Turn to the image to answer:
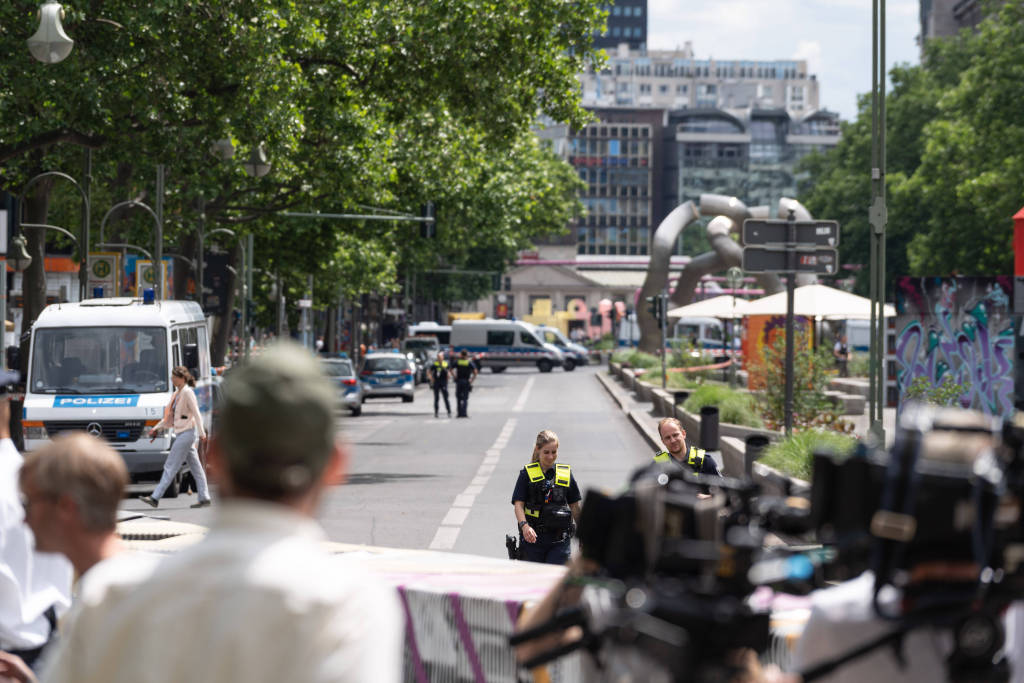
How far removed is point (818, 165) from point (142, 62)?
7406 cm

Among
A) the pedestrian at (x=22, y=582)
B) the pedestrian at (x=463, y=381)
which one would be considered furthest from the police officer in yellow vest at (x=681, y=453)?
the pedestrian at (x=463, y=381)

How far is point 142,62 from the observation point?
70.1 feet

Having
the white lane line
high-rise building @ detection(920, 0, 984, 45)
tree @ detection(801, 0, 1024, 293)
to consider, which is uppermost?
high-rise building @ detection(920, 0, 984, 45)

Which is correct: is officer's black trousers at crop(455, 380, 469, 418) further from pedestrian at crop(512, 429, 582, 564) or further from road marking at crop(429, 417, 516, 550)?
pedestrian at crop(512, 429, 582, 564)

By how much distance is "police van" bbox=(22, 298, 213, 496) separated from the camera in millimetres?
19750

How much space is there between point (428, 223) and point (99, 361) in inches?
761

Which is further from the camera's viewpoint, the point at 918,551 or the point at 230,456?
the point at 918,551

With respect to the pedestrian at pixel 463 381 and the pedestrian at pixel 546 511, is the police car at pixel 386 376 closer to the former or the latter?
the pedestrian at pixel 463 381

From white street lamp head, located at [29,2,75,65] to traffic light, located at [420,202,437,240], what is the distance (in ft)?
69.8

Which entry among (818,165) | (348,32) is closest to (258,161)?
(348,32)

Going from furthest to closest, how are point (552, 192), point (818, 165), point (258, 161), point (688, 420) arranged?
1. point (818, 165)
2. point (552, 192)
3. point (258, 161)
4. point (688, 420)

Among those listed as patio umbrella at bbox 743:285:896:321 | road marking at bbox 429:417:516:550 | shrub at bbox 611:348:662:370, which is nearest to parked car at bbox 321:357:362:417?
road marking at bbox 429:417:516:550

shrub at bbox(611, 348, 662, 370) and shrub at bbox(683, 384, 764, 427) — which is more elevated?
shrub at bbox(611, 348, 662, 370)

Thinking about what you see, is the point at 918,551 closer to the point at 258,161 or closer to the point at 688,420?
the point at 688,420
